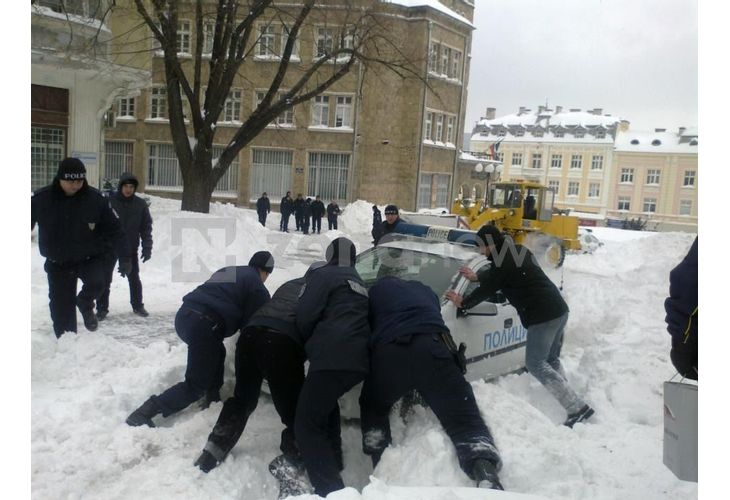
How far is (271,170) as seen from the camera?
2862 cm

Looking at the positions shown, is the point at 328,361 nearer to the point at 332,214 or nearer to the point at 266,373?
the point at 266,373

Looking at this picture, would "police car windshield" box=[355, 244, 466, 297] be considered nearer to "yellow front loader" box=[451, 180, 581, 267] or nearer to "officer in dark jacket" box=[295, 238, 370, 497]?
"officer in dark jacket" box=[295, 238, 370, 497]

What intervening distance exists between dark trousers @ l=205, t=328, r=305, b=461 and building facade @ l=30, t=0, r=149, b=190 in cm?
1063

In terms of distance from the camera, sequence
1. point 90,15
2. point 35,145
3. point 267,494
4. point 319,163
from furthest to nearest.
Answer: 1. point 319,163
2. point 35,145
3. point 90,15
4. point 267,494

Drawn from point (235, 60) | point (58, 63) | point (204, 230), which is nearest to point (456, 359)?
point (204, 230)

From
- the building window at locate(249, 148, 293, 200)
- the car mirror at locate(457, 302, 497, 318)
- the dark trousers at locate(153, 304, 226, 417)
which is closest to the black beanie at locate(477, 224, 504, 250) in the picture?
the car mirror at locate(457, 302, 497, 318)

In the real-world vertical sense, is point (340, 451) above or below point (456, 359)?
below

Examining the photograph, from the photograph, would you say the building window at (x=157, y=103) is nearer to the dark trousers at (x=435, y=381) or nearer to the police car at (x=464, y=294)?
the police car at (x=464, y=294)

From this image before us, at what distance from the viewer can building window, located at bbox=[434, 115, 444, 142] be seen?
2897 cm

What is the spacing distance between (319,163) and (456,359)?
25.2 metres

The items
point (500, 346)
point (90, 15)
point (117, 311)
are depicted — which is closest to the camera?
point (500, 346)

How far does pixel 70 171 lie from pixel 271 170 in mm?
23363

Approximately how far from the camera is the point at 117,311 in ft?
26.4

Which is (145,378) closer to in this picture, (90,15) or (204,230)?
(204,230)
